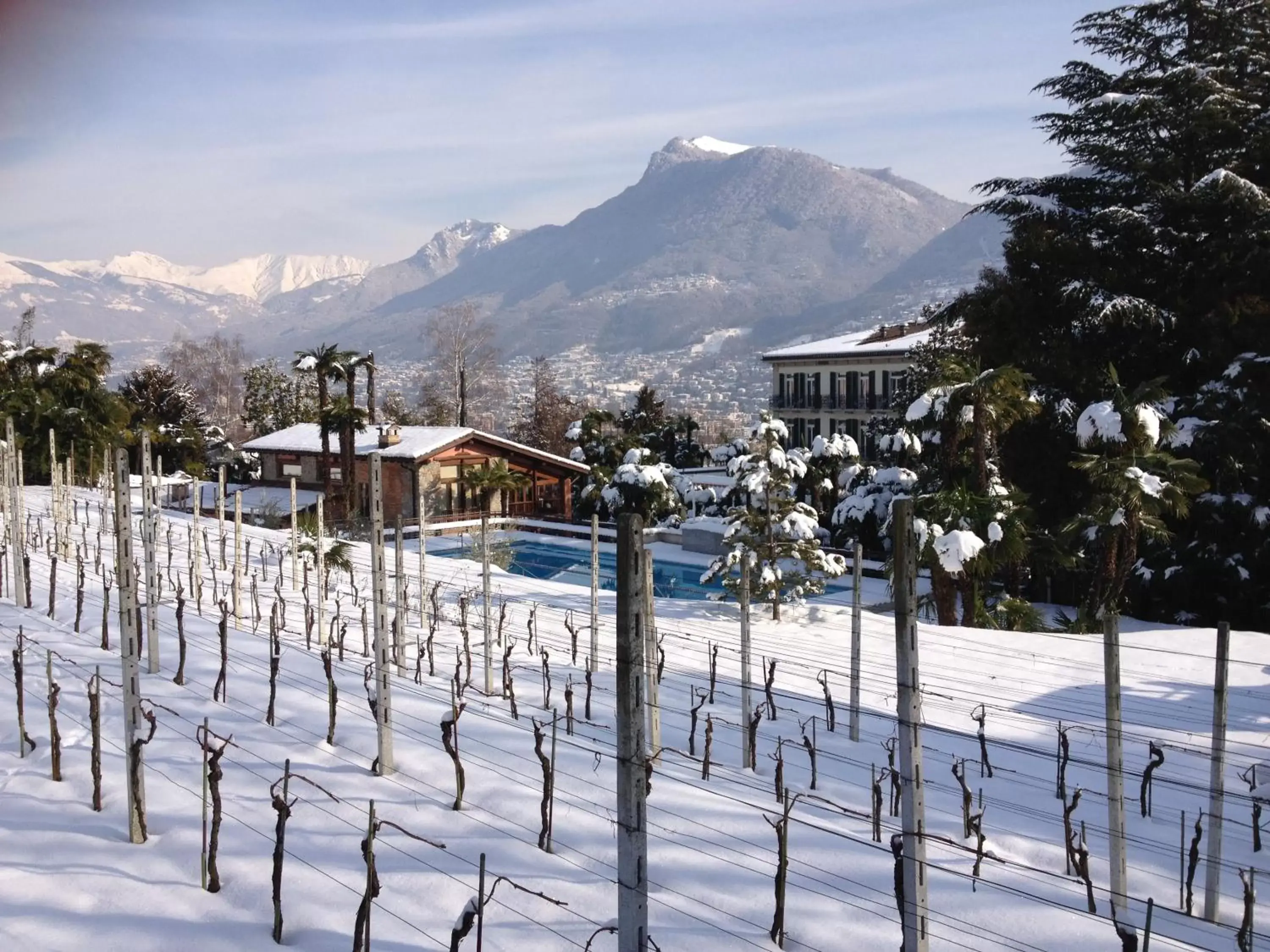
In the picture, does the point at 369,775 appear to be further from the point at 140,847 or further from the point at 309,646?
the point at 309,646

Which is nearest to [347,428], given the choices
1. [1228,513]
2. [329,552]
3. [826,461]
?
[826,461]

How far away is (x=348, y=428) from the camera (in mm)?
32531

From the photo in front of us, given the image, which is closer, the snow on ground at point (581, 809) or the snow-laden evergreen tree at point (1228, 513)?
the snow on ground at point (581, 809)

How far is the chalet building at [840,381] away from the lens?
4269 centimetres

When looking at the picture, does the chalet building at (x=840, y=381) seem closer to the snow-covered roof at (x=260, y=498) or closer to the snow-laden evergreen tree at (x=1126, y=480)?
the snow-covered roof at (x=260, y=498)

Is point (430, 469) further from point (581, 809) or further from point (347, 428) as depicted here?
point (581, 809)

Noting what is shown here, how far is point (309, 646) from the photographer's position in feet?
43.9

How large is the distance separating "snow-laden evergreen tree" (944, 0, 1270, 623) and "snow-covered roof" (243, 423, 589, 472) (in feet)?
51.9

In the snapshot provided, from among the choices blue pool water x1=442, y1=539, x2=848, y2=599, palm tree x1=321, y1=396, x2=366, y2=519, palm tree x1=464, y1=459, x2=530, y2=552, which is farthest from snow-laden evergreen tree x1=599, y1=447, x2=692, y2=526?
palm tree x1=321, y1=396, x2=366, y2=519

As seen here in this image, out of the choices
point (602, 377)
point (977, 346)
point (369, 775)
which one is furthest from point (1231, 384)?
point (602, 377)

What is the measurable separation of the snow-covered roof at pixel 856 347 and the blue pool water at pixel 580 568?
17681 mm

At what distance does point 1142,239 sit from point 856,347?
2184 centimetres

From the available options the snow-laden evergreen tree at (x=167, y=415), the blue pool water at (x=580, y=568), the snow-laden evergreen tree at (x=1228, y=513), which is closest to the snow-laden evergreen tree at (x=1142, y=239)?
the snow-laden evergreen tree at (x=1228, y=513)

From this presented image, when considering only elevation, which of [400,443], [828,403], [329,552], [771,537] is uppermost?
[828,403]
